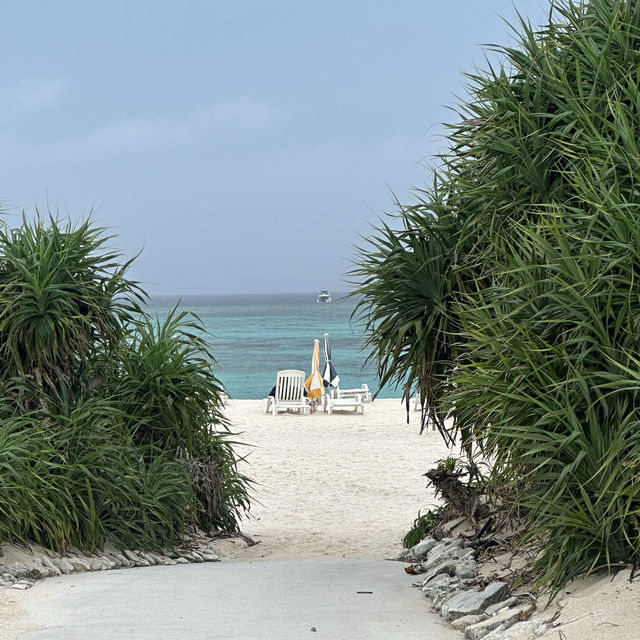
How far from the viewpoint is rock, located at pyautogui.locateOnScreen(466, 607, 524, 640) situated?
4.62 metres

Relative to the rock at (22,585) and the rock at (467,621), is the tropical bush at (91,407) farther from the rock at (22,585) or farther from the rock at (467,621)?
the rock at (467,621)

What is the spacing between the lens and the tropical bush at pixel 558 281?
4.71 metres

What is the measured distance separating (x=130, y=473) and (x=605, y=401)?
191 inches

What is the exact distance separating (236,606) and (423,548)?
2.62m

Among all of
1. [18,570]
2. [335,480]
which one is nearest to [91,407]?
[18,570]

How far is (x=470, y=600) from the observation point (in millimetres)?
5227

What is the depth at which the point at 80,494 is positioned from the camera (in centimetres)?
766

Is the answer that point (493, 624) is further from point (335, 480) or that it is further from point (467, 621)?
point (335, 480)

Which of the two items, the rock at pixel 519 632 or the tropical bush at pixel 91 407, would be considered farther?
the tropical bush at pixel 91 407

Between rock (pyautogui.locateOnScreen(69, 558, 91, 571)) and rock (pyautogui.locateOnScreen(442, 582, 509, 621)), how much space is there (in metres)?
3.33

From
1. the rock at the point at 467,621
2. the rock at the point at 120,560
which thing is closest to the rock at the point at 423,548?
the rock at the point at 120,560

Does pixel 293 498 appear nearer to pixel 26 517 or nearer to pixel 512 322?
pixel 26 517

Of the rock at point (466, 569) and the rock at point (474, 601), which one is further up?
the rock at point (474, 601)

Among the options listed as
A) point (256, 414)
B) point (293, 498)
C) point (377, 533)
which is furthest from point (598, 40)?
point (256, 414)
